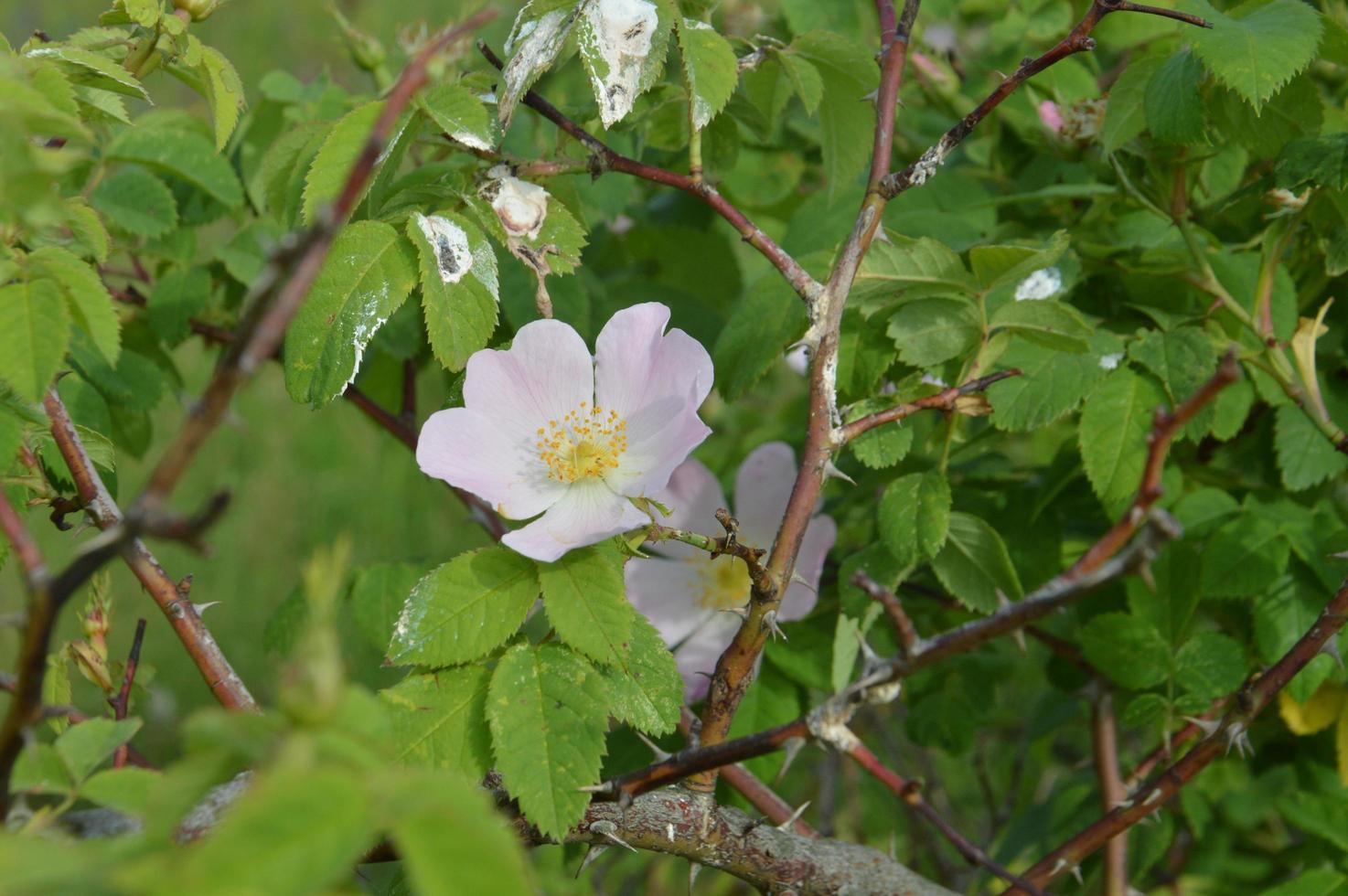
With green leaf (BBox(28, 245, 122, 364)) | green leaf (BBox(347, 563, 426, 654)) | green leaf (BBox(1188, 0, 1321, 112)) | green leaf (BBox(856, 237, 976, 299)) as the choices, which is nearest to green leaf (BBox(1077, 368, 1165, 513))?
green leaf (BBox(856, 237, 976, 299))

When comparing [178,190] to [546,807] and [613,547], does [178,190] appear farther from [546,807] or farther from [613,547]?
[546,807]

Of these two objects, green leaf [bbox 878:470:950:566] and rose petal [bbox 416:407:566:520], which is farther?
green leaf [bbox 878:470:950:566]

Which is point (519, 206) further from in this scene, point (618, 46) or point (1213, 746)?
point (1213, 746)

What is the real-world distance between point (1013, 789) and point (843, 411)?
1.36 metres

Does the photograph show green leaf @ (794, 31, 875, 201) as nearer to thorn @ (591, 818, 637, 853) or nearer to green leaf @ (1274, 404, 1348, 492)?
green leaf @ (1274, 404, 1348, 492)

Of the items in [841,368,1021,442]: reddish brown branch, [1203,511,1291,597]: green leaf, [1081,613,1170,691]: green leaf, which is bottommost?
[1081,613,1170,691]: green leaf

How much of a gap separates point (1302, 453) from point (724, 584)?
755mm

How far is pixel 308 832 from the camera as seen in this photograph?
1.79ft

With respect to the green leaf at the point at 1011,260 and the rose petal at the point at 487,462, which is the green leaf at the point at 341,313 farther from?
the green leaf at the point at 1011,260

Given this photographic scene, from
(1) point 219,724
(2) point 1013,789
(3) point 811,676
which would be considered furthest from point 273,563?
(1) point 219,724

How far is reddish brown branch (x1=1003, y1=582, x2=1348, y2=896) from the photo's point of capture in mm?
1175

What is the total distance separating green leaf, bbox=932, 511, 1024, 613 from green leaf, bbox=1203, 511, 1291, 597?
0.29 m

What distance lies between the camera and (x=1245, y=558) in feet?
4.92

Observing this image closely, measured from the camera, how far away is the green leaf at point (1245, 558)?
4.86 feet
